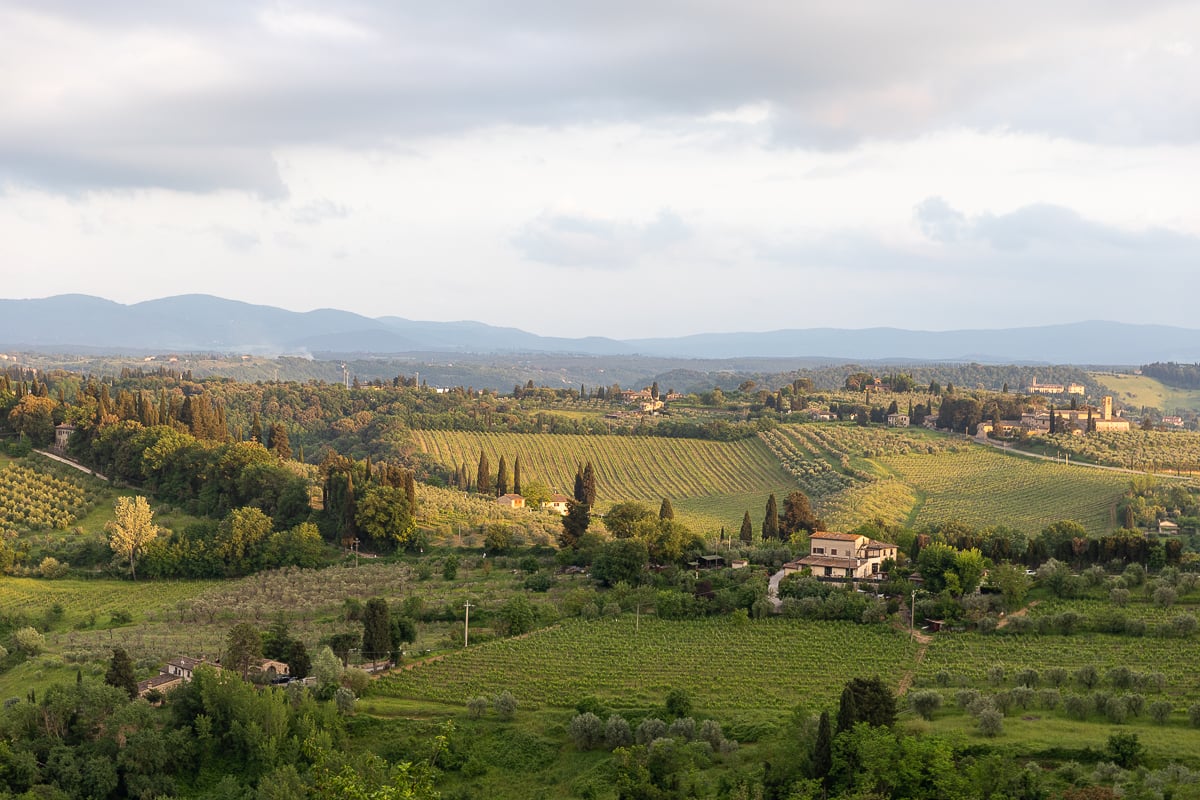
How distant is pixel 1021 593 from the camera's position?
4784 centimetres

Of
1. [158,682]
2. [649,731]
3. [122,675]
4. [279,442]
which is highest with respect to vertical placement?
[279,442]

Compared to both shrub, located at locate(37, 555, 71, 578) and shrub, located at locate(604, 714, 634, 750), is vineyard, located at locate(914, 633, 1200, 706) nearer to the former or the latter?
shrub, located at locate(604, 714, 634, 750)

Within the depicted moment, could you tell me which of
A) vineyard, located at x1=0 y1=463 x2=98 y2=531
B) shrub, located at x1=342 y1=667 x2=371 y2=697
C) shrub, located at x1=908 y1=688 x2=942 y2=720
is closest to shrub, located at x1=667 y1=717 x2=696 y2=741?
shrub, located at x1=908 y1=688 x2=942 y2=720

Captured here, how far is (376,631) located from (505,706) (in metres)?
7.65

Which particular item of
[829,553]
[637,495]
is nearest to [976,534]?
[829,553]

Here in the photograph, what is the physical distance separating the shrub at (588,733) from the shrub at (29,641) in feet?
84.1

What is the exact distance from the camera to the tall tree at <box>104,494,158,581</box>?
64062mm

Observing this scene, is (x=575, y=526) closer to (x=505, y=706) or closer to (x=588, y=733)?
(x=505, y=706)

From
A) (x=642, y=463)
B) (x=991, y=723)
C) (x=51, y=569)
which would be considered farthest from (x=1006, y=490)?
(x=51, y=569)

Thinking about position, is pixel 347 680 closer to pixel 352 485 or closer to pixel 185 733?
pixel 185 733

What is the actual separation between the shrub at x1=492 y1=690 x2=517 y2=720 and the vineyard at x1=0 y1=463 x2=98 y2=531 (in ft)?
144

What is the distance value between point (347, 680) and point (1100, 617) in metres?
29.4

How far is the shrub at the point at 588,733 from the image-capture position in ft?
120

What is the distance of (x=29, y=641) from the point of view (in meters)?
47.8
